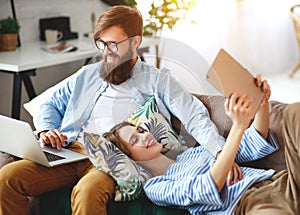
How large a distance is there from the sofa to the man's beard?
23 cm

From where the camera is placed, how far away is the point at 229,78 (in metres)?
1.80

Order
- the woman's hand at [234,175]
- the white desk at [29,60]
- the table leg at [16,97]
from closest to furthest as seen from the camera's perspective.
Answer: the woman's hand at [234,175] → the white desk at [29,60] → the table leg at [16,97]

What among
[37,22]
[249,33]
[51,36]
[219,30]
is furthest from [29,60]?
[249,33]

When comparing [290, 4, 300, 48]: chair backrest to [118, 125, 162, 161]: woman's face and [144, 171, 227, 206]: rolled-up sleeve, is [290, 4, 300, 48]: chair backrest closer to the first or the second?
[118, 125, 162, 161]: woman's face

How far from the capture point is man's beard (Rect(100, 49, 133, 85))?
2105 millimetres

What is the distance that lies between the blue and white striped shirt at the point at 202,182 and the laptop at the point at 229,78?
200mm

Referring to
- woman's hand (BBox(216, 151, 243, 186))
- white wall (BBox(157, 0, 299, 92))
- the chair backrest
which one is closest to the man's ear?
woman's hand (BBox(216, 151, 243, 186))

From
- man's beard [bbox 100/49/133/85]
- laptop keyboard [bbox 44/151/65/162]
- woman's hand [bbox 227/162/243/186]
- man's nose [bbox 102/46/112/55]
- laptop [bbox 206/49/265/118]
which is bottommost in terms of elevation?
laptop keyboard [bbox 44/151/65/162]

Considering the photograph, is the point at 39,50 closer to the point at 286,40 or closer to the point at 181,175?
the point at 181,175

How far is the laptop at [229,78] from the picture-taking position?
1.78m

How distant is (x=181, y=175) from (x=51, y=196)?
464 mm

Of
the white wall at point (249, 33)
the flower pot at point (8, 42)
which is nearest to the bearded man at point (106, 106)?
the flower pot at point (8, 42)

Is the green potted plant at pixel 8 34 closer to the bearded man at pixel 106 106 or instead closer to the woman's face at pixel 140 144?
the bearded man at pixel 106 106

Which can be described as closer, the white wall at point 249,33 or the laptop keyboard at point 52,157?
the laptop keyboard at point 52,157
